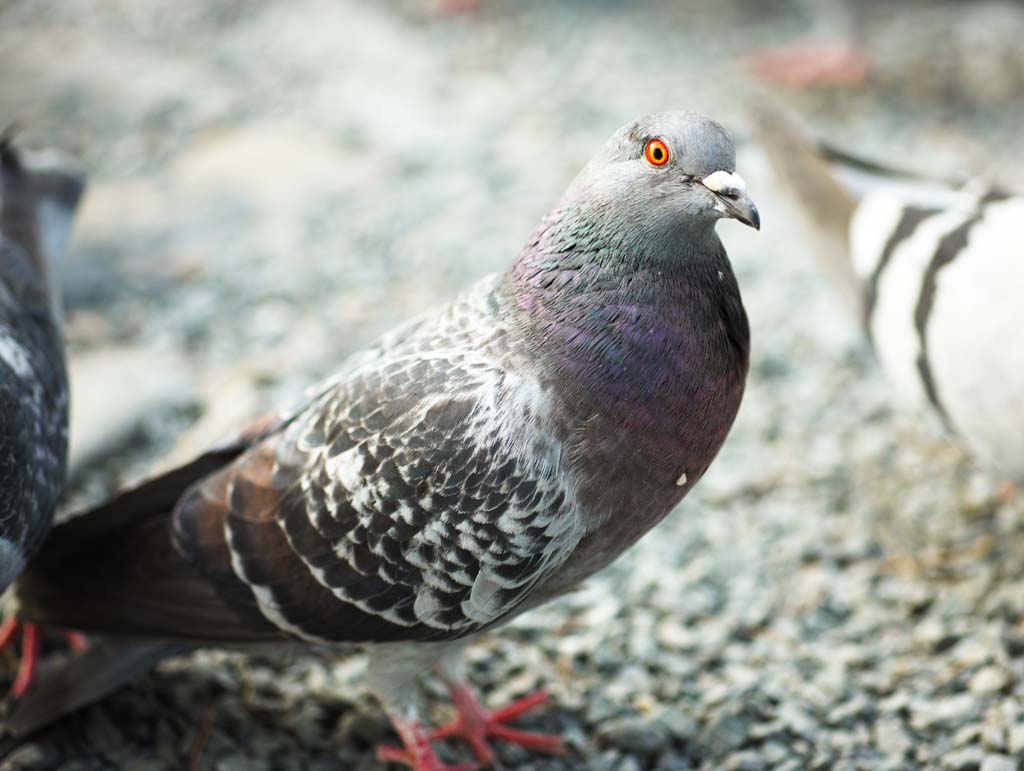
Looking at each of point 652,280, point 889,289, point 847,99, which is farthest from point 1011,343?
point 847,99

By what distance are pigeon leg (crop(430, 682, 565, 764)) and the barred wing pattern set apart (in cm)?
59

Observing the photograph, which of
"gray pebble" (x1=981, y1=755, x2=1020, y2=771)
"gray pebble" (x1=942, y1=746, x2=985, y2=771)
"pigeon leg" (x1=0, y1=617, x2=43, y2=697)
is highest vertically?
"gray pebble" (x1=981, y1=755, x2=1020, y2=771)

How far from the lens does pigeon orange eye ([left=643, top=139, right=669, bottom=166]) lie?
2.18 meters

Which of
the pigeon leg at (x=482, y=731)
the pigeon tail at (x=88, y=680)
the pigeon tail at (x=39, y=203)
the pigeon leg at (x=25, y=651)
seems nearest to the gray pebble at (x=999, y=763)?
the pigeon leg at (x=482, y=731)

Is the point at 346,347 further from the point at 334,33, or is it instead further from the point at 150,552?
the point at 334,33

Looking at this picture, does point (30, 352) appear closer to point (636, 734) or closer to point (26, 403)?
point (26, 403)

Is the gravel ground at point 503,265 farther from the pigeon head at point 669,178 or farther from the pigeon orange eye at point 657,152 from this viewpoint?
the pigeon orange eye at point 657,152

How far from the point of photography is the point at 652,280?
7.40ft

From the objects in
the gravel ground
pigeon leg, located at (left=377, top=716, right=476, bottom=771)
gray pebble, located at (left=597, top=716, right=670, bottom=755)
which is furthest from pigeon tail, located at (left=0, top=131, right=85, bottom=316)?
gray pebble, located at (left=597, top=716, right=670, bottom=755)

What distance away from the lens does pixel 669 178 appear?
2174 mm

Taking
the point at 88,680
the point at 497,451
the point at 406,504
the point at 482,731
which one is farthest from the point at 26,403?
the point at 482,731

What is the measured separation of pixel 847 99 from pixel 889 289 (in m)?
3.75

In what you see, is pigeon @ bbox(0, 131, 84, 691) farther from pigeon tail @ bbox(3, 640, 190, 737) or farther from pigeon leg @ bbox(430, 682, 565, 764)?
pigeon leg @ bbox(430, 682, 565, 764)

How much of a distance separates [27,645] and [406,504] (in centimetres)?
141
